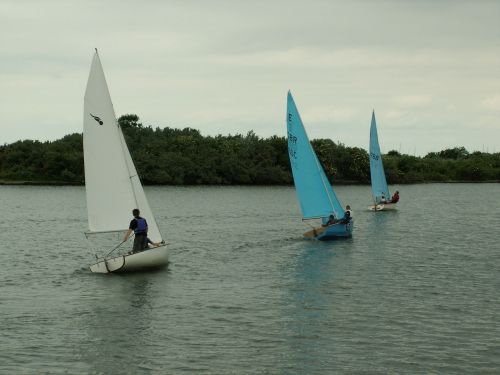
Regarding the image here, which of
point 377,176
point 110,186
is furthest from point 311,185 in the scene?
point 377,176

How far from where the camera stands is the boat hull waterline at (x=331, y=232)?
44.0 metres

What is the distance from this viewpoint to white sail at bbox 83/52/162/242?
3070 centimetres

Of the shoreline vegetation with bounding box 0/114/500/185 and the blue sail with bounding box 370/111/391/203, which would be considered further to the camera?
the shoreline vegetation with bounding box 0/114/500/185

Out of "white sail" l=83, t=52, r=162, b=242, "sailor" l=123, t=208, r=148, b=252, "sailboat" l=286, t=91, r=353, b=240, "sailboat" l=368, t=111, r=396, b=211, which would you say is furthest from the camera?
"sailboat" l=368, t=111, r=396, b=211

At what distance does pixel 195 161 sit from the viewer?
472ft

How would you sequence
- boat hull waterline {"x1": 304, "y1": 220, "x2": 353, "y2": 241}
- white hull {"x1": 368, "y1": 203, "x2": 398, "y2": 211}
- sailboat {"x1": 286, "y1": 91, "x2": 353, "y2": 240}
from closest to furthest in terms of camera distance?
1. boat hull waterline {"x1": 304, "y1": 220, "x2": 353, "y2": 241}
2. sailboat {"x1": 286, "y1": 91, "x2": 353, "y2": 240}
3. white hull {"x1": 368, "y1": 203, "x2": 398, "y2": 211}

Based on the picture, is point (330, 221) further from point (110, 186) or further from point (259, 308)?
point (259, 308)

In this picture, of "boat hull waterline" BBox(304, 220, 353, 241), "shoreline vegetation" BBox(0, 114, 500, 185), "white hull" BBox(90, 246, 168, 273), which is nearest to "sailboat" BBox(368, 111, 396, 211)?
"boat hull waterline" BBox(304, 220, 353, 241)

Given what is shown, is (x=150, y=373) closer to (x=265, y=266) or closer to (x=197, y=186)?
(x=265, y=266)

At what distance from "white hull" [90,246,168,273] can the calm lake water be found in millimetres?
393

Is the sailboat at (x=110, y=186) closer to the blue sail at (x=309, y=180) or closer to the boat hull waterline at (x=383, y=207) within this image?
the blue sail at (x=309, y=180)

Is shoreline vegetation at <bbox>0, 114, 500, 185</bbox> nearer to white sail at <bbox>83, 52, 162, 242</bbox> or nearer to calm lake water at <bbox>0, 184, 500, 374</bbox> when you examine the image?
calm lake water at <bbox>0, 184, 500, 374</bbox>

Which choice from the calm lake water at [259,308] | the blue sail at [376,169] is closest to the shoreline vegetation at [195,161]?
the blue sail at [376,169]

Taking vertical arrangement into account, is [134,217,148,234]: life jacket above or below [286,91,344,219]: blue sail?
below
